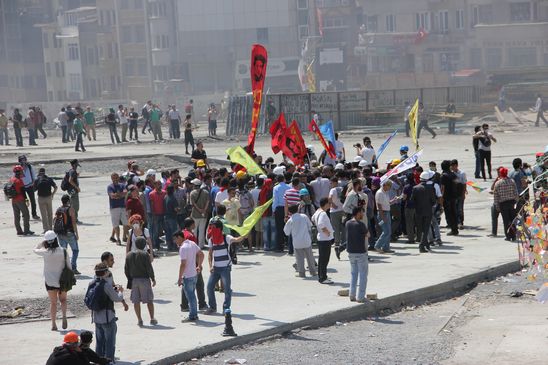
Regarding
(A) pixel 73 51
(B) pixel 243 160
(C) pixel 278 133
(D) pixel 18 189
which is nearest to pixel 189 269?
(B) pixel 243 160

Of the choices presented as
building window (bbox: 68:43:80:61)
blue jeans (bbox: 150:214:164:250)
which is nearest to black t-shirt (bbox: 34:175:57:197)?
blue jeans (bbox: 150:214:164:250)

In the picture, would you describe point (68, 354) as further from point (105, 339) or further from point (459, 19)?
point (459, 19)

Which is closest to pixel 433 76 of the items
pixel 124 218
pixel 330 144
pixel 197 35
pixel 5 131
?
pixel 197 35

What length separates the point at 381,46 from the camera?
95875 millimetres

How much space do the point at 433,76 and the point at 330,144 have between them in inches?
2554

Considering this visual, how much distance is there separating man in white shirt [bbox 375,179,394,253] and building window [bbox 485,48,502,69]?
229ft

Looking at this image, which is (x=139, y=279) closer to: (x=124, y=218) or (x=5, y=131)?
(x=124, y=218)

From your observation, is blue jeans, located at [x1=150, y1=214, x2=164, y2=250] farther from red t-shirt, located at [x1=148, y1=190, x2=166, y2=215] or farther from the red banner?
the red banner

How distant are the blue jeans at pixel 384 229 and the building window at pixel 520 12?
70.1 metres

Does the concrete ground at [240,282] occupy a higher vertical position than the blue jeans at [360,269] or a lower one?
lower

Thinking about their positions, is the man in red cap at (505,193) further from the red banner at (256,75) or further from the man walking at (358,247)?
the red banner at (256,75)

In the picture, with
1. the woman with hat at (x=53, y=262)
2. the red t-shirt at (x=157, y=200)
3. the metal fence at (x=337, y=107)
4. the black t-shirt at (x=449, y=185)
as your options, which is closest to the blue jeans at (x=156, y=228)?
the red t-shirt at (x=157, y=200)

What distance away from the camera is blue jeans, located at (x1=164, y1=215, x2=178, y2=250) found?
21.1 m

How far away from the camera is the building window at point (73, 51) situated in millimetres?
105125
